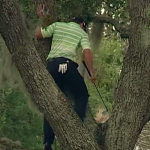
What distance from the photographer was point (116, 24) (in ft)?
22.5

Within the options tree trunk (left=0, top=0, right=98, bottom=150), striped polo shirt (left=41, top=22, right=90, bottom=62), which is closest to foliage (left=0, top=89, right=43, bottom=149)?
striped polo shirt (left=41, top=22, right=90, bottom=62)

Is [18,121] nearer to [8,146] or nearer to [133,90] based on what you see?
[8,146]

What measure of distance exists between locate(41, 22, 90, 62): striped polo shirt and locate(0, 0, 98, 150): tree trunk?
0.44 metres

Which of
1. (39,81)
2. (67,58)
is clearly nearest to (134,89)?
(67,58)

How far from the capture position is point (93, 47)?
770 cm

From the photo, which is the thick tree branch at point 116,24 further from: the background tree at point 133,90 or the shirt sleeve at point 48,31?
the shirt sleeve at point 48,31

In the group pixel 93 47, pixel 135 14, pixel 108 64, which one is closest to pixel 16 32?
pixel 135 14

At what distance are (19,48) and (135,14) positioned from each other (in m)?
1.22

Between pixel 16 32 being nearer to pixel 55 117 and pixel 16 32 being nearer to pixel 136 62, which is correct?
pixel 55 117

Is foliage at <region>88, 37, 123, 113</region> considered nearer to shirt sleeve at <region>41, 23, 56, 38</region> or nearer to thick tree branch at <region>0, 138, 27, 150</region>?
thick tree branch at <region>0, 138, 27, 150</region>

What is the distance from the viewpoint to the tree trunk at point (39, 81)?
15.5 ft

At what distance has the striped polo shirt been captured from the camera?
204 inches

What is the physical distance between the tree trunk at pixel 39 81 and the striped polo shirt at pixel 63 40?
0.44m

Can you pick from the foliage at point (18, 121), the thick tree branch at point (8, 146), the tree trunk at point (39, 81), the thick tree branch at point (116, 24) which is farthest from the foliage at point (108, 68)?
the tree trunk at point (39, 81)
